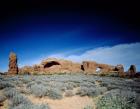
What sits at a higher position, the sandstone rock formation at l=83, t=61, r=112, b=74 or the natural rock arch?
the natural rock arch

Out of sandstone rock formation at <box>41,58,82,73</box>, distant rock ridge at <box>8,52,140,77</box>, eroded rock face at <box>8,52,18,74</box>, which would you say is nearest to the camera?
eroded rock face at <box>8,52,18,74</box>

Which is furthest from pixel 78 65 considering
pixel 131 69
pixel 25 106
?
pixel 25 106

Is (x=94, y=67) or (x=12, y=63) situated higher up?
(x=12, y=63)

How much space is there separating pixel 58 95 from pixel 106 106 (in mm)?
2992

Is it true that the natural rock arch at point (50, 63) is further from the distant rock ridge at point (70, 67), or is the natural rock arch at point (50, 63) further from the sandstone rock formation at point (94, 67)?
the sandstone rock formation at point (94, 67)

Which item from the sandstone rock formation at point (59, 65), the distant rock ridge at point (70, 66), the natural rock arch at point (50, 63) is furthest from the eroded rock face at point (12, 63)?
the natural rock arch at point (50, 63)

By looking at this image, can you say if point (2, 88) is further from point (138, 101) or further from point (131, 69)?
point (131, 69)

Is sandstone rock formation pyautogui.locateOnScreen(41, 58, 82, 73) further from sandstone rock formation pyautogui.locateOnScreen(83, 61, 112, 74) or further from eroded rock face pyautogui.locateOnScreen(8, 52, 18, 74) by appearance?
eroded rock face pyautogui.locateOnScreen(8, 52, 18, 74)

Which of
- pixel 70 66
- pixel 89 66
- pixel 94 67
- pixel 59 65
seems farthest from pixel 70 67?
pixel 94 67

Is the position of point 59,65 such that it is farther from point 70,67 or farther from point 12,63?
point 12,63

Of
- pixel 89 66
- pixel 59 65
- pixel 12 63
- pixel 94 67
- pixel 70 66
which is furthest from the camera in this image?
pixel 94 67

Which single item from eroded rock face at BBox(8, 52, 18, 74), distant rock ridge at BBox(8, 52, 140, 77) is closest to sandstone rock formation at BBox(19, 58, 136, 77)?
distant rock ridge at BBox(8, 52, 140, 77)

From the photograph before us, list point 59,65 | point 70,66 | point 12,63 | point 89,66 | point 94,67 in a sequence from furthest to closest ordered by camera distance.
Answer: point 94,67 → point 89,66 → point 70,66 → point 59,65 → point 12,63

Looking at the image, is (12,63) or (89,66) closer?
(12,63)
